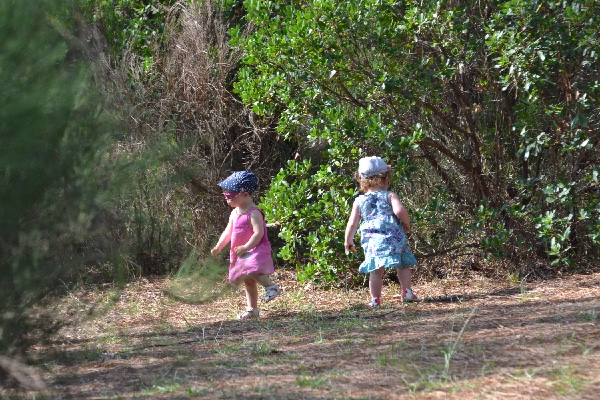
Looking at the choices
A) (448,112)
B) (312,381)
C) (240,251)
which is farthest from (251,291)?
(448,112)

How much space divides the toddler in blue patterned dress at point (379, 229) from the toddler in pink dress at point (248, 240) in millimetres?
745

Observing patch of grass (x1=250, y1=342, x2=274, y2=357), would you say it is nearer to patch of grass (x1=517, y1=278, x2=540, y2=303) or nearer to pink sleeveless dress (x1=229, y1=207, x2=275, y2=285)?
pink sleeveless dress (x1=229, y1=207, x2=275, y2=285)

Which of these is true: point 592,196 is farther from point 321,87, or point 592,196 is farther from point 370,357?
point 370,357

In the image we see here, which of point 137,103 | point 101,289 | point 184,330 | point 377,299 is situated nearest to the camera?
point 101,289

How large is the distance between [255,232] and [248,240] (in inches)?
5.8

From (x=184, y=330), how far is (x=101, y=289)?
2145mm

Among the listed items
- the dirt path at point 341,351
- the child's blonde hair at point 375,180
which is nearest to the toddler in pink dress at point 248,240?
the dirt path at point 341,351

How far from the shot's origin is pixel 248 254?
21.6ft

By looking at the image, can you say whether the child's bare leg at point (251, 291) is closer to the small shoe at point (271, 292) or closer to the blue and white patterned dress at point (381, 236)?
the small shoe at point (271, 292)

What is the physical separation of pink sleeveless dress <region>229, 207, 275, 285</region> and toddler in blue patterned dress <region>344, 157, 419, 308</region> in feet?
2.34

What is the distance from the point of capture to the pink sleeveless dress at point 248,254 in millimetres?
6516

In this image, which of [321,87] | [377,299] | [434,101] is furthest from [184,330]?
[434,101]

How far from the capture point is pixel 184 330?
6.08m

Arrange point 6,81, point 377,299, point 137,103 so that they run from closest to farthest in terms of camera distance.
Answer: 1. point 6,81
2. point 377,299
3. point 137,103
